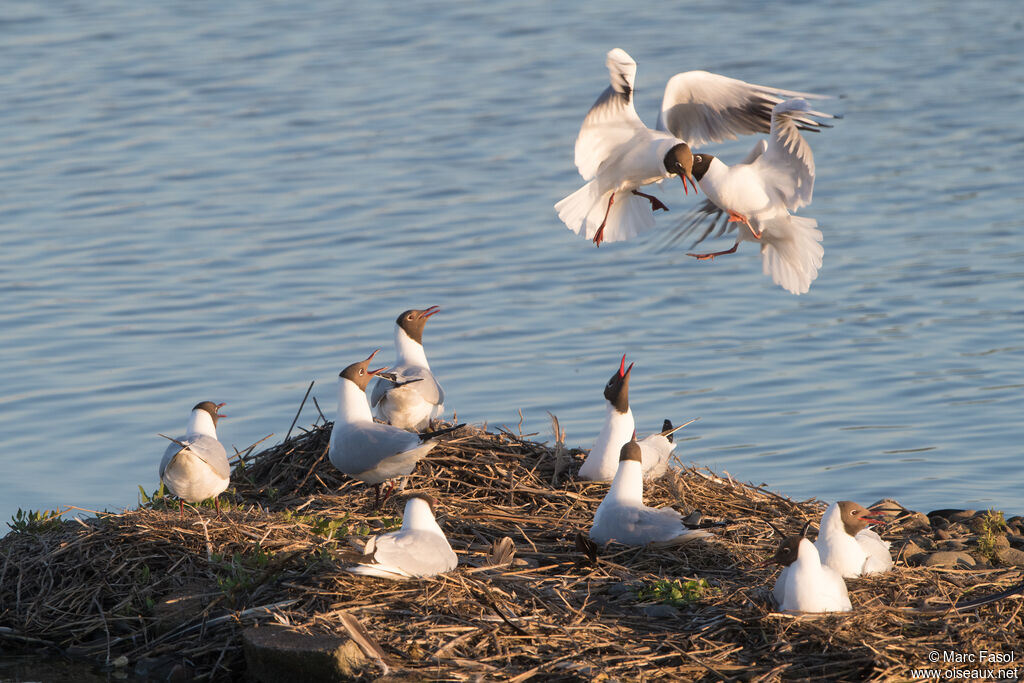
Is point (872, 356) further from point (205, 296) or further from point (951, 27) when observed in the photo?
point (951, 27)

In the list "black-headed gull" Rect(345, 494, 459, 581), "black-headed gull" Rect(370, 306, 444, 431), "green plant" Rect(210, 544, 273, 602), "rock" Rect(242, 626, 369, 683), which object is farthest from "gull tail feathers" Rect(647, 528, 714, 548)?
"black-headed gull" Rect(370, 306, 444, 431)

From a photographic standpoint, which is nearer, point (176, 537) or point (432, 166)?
point (176, 537)

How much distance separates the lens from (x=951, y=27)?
23.5 metres

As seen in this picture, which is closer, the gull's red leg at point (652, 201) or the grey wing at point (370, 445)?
the grey wing at point (370, 445)

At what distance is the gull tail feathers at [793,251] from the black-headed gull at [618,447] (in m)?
1.82

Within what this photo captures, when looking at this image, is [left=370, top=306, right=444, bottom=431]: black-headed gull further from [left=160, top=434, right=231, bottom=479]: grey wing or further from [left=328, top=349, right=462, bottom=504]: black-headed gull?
[left=160, top=434, right=231, bottom=479]: grey wing

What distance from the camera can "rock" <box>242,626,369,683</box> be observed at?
18.0 feet

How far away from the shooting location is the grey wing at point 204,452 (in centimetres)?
680

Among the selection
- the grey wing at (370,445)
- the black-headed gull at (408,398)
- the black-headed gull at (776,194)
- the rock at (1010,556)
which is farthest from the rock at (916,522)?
the grey wing at (370,445)

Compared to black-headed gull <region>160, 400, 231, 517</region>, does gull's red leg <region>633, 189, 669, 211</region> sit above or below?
above

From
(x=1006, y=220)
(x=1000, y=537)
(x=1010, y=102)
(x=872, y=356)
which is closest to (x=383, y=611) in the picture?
(x=1000, y=537)

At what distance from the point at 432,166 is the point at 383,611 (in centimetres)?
1217

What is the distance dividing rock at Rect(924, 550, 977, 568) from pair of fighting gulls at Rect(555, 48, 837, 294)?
226 centimetres

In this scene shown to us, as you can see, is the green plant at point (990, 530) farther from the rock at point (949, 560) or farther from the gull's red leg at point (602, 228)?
the gull's red leg at point (602, 228)
